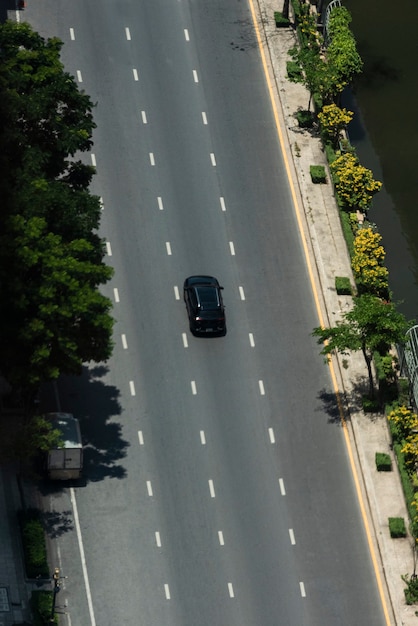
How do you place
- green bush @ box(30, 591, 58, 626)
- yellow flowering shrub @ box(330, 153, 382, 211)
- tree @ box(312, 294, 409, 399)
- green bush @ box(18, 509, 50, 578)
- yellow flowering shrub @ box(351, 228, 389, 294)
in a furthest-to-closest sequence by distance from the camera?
yellow flowering shrub @ box(330, 153, 382, 211), yellow flowering shrub @ box(351, 228, 389, 294), tree @ box(312, 294, 409, 399), green bush @ box(18, 509, 50, 578), green bush @ box(30, 591, 58, 626)

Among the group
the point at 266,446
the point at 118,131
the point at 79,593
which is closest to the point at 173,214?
the point at 118,131

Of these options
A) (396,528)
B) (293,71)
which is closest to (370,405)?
(396,528)

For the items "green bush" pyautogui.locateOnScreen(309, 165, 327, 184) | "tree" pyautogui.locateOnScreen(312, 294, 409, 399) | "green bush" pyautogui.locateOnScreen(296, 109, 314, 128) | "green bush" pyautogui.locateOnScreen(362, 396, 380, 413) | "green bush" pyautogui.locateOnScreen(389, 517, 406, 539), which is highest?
"green bush" pyautogui.locateOnScreen(296, 109, 314, 128)

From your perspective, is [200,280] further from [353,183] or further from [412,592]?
[412,592]

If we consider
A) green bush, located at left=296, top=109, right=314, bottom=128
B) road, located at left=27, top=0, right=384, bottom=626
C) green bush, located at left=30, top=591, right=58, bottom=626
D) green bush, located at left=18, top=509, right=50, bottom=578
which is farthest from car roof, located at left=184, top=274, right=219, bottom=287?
green bush, located at left=30, top=591, right=58, bottom=626

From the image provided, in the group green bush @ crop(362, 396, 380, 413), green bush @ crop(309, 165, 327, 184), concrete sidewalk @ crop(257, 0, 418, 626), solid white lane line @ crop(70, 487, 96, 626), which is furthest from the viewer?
green bush @ crop(309, 165, 327, 184)

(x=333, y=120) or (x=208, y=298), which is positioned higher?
(x=333, y=120)

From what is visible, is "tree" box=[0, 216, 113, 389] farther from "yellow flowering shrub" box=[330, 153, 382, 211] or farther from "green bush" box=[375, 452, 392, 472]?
"yellow flowering shrub" box=[330, 153, 382, 211]
